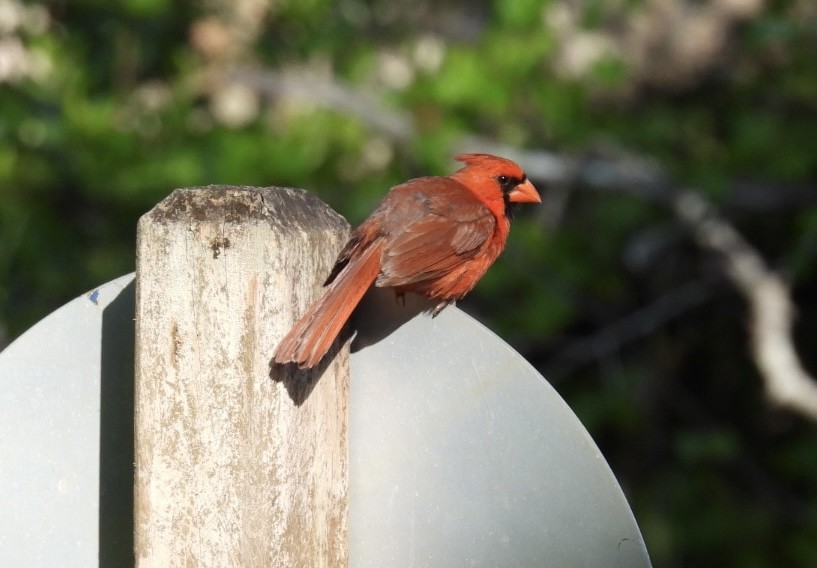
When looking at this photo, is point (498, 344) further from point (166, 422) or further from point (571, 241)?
point (571, 241)

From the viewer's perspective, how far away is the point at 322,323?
1.45 metres

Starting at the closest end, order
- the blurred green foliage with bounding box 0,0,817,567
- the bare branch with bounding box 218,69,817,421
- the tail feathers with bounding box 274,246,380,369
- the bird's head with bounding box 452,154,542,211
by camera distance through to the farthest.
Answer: the tail feathers with bounding box 274,246,380,369, the bird's head with bounding box 452,154,542,211, the bare branch with bounding box 218,69,817,421, the blurred green foliage with bounding box 0,0,817,567

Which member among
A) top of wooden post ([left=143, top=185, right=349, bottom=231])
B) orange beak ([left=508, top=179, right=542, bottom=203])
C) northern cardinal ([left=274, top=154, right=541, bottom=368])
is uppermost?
orange beak ([left=508, top=179, right=542, bottom=203])

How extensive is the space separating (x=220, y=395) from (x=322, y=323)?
16 centimetres

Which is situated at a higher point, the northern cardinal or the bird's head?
the bird's head

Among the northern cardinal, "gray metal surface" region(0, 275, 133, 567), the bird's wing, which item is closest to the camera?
"gray metal surface" region(0, 275, 133, 567)

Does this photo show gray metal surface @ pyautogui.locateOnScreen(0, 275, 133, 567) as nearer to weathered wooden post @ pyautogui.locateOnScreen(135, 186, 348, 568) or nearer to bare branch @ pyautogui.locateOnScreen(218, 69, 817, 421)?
weathered wooden post @ pyautogui.locateOnScreen(135, 186, 348, 568)

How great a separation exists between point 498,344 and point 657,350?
421cm

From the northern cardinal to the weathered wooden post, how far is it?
226 millimetres

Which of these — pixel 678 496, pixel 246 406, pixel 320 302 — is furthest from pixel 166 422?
pixel 678 496

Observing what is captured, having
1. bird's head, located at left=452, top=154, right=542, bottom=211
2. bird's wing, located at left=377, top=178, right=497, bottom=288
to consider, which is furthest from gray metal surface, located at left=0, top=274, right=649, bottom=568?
bird's head, located at left=452, top=154, right=542, bottom=211

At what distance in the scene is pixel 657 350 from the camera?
5.63 m

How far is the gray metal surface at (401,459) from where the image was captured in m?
1.53

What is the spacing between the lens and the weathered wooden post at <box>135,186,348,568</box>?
4.58ft
